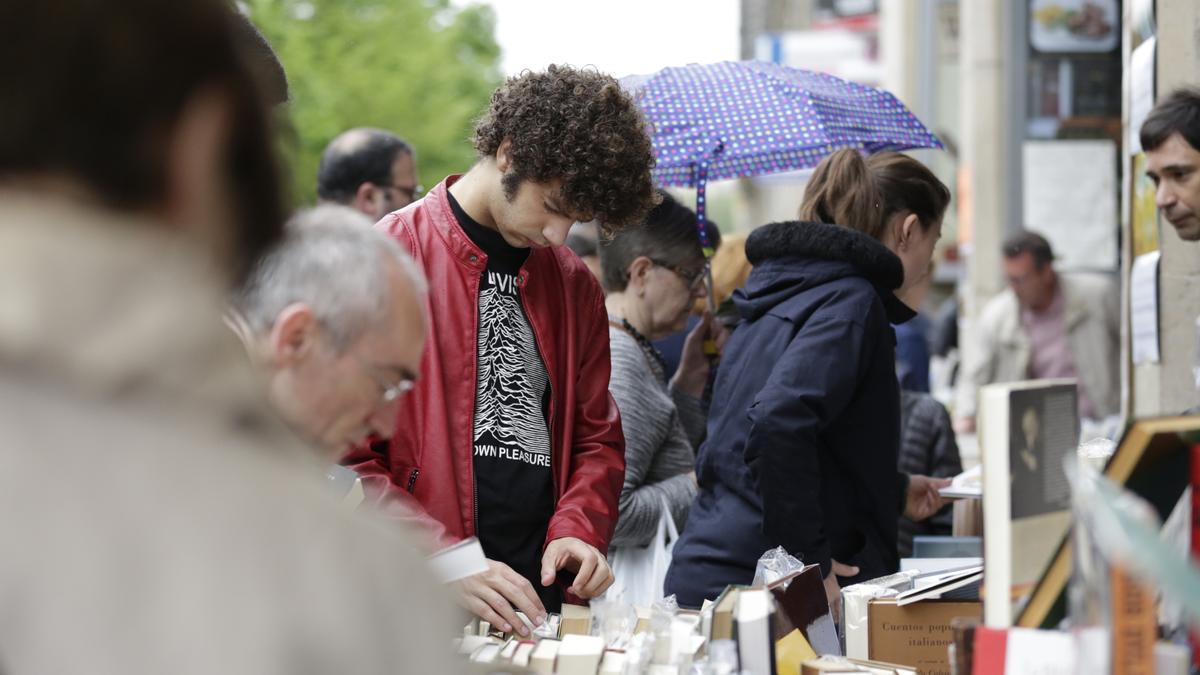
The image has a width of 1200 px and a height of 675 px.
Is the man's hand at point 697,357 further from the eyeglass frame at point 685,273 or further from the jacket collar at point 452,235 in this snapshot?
the jacket collar at point 452,235

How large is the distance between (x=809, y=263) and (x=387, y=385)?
1.98m

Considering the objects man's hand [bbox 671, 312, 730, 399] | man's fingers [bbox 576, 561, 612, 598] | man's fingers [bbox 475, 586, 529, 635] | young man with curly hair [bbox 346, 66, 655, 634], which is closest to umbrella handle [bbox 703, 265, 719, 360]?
man's hand [bbox 671, 312, 730, 399]

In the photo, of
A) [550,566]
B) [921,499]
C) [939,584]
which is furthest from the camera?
[921,499]

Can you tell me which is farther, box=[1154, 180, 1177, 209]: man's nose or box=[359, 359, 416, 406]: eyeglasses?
box=[1154, 180, 1177, 209]: man's nose

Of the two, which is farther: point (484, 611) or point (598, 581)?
point (598, 581)

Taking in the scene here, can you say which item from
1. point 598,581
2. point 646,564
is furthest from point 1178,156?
point 598,581

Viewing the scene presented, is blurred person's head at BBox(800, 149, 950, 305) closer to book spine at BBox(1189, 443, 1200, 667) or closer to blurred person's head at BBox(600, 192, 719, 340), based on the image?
blurred person's head at BBox(600, 192, 719, 340)

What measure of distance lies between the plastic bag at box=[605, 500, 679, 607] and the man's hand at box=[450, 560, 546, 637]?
3.95 feet

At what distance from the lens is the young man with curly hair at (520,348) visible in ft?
9.74

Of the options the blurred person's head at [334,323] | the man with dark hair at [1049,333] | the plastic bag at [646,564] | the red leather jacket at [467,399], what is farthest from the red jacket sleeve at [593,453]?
the man with dark hair at [1049,333]

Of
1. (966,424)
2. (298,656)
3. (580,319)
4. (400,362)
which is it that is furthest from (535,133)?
(966,424)

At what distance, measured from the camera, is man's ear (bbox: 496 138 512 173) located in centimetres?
303

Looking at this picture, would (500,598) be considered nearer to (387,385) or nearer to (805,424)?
(805,424)

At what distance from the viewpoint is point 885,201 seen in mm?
3744
